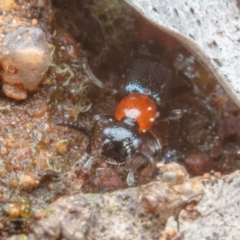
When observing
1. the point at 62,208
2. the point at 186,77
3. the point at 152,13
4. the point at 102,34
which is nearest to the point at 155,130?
the point at 186,77

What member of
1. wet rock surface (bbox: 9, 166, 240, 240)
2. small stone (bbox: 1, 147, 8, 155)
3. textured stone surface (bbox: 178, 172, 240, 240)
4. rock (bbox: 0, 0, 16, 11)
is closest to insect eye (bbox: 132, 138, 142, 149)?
wet rock surface (bbox: 9, 166, 240, 240)

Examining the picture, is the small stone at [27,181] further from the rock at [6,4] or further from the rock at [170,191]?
the rock at [6,4]

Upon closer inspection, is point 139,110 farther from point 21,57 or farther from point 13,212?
point 13,212

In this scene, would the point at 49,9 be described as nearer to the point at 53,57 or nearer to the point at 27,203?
the point at 53,57

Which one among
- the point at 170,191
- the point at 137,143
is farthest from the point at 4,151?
the point at 170,191

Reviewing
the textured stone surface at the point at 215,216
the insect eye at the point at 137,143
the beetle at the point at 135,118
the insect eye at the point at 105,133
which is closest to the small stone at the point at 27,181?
the beetle at the point at 135,118

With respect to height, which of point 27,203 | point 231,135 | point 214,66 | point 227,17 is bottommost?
point 27,203

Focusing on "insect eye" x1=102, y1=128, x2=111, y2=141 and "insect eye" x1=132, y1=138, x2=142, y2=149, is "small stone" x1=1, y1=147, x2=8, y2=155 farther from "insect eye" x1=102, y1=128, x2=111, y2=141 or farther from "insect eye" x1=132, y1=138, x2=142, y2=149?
"insect eye" x1=132, y1=138, x2=142, y2=149
